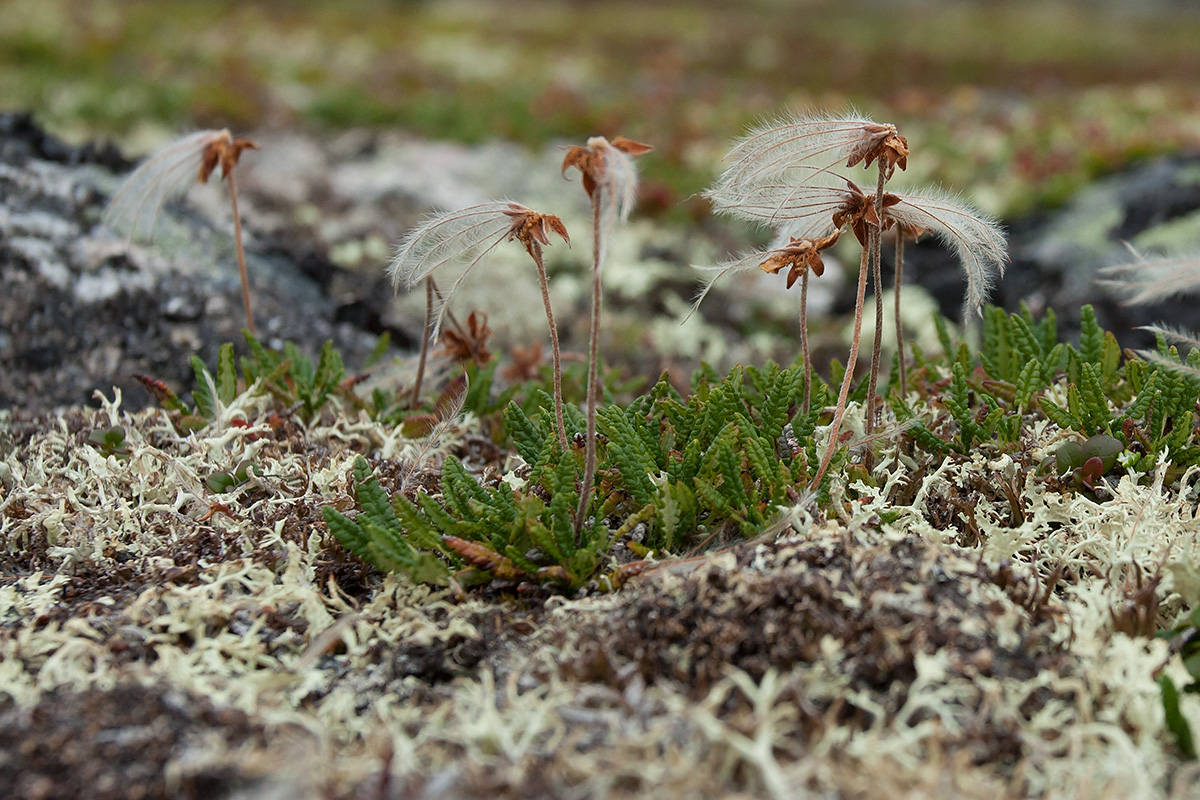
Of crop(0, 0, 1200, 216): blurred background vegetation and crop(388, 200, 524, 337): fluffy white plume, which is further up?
crop(0, 0, 1200, 216): blurred background vegetation

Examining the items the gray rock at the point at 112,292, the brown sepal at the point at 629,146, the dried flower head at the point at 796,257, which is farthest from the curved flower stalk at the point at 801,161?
the gray rock at the point at 112,292

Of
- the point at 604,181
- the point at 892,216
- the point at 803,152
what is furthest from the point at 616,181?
the point at 892,216

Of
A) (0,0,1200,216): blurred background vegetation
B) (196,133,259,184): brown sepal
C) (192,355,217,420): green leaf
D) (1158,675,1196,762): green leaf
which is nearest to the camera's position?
(1158,675,1196,762): green leaf

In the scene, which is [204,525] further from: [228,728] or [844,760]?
[844,760]

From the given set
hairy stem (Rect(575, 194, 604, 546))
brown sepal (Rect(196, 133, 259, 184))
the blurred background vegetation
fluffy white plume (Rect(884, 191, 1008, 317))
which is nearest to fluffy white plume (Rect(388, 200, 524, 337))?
hairy stem (Rect(575, 194, 604, 546))

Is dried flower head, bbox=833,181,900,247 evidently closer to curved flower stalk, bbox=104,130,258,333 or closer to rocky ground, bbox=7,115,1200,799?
rocky ground, bbox=7,115,1200,799

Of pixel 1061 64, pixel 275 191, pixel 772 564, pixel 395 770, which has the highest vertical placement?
pixel 1061 64

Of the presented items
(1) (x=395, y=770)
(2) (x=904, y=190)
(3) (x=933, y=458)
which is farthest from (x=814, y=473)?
(1) (x=395, y=770)
